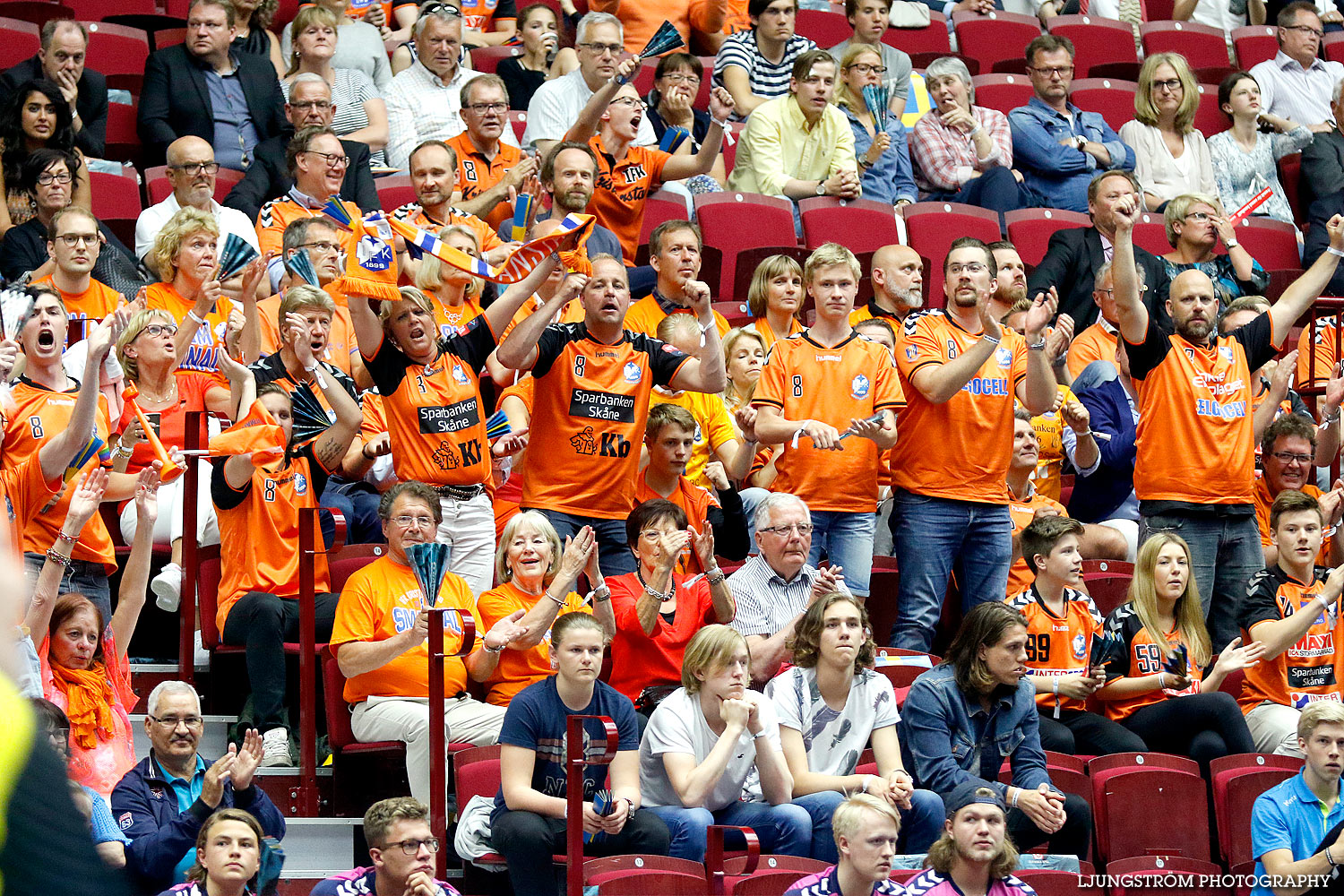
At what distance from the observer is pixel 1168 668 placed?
5434 millimetres

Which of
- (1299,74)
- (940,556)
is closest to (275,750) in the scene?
(940,556)

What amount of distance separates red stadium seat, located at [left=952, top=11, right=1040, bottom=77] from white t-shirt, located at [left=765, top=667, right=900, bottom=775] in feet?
20.1

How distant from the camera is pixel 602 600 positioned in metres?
4.93

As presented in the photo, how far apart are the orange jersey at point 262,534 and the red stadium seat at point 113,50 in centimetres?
394

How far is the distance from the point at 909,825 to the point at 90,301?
3.46m

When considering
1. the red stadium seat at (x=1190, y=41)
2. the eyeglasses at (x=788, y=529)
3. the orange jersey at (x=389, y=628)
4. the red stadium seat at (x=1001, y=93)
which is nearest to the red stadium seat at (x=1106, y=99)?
the red stadium seat at (x=1001, y=93)

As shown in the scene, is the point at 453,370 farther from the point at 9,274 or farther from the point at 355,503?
the point at 9,274

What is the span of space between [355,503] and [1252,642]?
2992mm

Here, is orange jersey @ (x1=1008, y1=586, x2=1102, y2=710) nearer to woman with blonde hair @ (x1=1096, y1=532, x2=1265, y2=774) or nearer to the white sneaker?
woman with blonde hair @ (x1=1096, y1=532, x2=1265, y2=774)

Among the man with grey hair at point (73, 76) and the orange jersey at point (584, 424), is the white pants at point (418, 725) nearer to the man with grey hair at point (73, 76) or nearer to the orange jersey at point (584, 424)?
the orange jersey at point (584, 424)

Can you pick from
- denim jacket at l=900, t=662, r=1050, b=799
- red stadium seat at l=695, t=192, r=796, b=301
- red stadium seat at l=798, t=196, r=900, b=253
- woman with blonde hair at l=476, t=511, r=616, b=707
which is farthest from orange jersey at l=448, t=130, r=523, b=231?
denim jacket at l=900, t=662, r=1050, b=799

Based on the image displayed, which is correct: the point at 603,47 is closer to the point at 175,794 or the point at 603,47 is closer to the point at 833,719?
the point at 833,719

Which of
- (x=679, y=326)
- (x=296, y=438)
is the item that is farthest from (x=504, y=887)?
(x=679, y=326)

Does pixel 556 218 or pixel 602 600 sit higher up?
pixel 556 218
